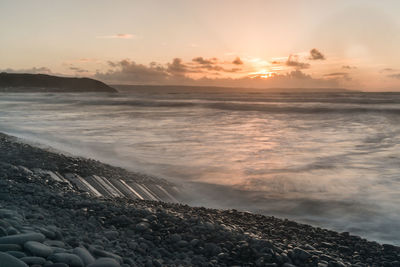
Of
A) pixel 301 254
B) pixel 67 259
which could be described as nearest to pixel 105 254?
pixel 67 259

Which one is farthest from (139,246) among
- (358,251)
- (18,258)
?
(358,251)

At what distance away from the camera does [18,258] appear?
117 inches

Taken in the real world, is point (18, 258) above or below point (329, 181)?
above

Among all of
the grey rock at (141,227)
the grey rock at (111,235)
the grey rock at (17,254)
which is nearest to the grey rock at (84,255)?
the grey rock at (17,254)

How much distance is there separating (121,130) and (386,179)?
14.1 metres

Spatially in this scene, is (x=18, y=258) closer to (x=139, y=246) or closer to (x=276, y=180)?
(x=139, y=246)

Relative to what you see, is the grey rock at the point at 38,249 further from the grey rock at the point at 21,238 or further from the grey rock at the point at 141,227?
the grey rock at the point at 141,227

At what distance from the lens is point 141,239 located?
4.15 metres

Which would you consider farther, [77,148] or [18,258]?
[77,148]

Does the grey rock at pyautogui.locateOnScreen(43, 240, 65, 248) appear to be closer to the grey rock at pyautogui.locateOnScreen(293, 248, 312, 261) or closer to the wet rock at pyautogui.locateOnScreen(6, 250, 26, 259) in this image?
the wet rock at pyautogui.locateOnScreen(6, 250, 26, 259)

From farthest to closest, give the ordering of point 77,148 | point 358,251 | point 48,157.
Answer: point 77,148 < point 48,157 < point 358,251

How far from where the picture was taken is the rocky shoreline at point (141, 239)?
3283 millimetres

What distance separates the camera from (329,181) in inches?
392

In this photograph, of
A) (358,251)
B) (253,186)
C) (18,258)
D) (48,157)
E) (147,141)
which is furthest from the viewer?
(147,141)
